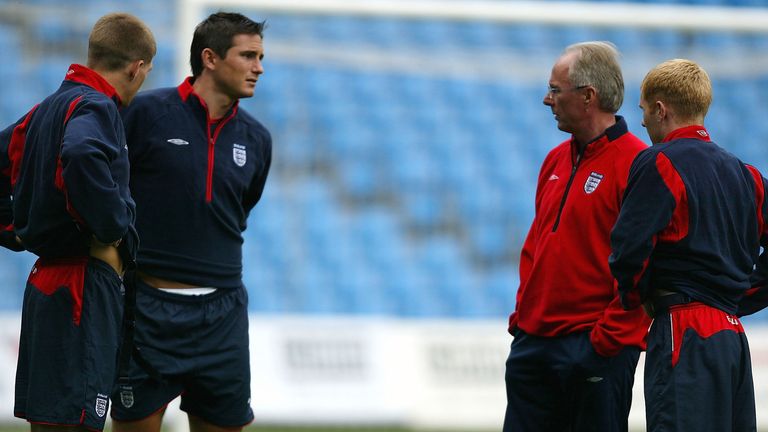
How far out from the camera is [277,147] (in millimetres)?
7539

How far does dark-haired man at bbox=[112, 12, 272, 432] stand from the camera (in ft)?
13.5

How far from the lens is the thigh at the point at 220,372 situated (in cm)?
417

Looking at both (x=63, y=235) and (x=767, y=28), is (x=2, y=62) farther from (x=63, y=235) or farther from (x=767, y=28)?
(x=767, y=28)

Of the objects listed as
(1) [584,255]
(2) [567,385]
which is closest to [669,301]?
(1) [584,255]

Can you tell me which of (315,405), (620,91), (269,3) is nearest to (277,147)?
(269,3)

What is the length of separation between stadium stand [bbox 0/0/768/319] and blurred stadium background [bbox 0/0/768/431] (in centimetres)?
1

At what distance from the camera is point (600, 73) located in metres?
3.90

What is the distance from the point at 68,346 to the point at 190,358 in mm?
709

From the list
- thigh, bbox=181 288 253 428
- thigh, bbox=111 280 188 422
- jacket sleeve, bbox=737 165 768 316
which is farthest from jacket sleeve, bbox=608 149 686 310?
thigh, bbox=111 280 188 422

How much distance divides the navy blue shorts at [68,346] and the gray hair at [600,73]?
72.9 inches

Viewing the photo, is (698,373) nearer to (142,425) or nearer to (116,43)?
(142,425)

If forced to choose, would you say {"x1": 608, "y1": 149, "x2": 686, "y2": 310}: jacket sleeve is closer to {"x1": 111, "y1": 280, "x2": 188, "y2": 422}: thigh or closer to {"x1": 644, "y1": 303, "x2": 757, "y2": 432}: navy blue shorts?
{"x1": 644, "y1": 303, "x2": 757, "y2": 432}: navy blue shorts

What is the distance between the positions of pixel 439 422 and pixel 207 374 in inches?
129

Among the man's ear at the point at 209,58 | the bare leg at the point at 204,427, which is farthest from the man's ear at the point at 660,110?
the bare leg at the point at 204,427
